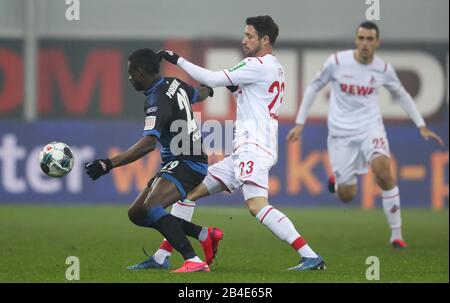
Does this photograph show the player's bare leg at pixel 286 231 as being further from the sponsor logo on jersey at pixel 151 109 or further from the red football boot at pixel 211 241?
the sponsor logo on jersey at pixel 151 109

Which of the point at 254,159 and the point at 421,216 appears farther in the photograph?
the point at 421,216

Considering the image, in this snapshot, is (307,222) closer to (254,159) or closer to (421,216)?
(421,216)

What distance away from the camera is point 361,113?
43.3 feet

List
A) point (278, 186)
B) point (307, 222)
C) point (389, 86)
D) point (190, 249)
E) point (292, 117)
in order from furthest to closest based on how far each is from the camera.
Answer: point (292, 117) → point (278, 186) → point (307, 222) → point (389, 86) → point (190, 249)

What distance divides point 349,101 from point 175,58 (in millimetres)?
4002

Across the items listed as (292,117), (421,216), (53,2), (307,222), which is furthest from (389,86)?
(53,2)

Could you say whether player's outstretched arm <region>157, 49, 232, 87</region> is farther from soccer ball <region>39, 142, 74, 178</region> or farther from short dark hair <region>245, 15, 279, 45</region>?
soccer ball <region>39, 142, 74, 178</region>

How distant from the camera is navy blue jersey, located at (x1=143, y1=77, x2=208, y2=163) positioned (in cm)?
948

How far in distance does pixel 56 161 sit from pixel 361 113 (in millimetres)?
4528

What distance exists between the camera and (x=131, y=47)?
2069cm

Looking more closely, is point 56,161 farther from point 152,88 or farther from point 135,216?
point 152,88

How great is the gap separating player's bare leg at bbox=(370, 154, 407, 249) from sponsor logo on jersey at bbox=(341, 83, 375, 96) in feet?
2.48

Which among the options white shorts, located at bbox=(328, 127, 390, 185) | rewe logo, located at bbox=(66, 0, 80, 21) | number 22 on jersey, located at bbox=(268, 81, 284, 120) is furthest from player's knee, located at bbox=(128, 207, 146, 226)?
white shorts, located at bbox=(328, 127, 390, 185)

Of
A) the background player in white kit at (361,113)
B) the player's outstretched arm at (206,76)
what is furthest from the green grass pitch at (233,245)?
the player's outstretched arm at (206,76)
